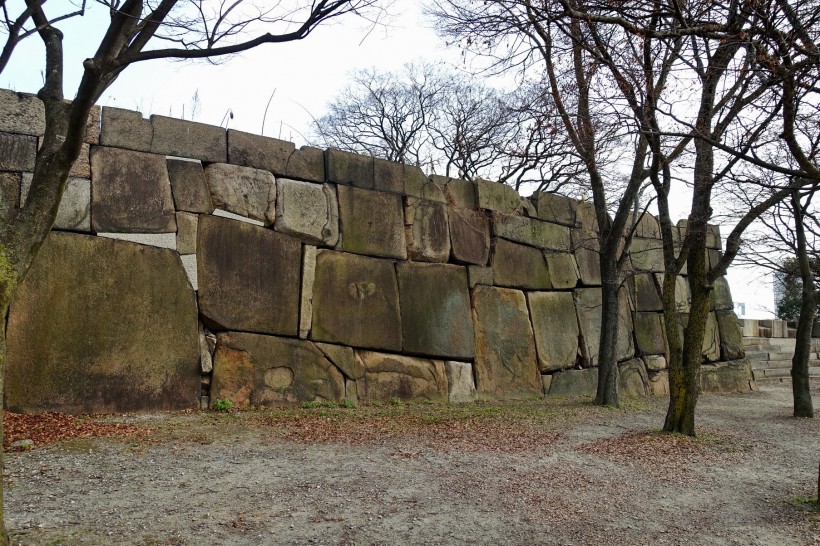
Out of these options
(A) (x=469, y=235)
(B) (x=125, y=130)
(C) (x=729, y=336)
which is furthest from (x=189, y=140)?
(C) (x=729, y=336)

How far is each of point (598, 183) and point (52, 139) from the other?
760 centimetres

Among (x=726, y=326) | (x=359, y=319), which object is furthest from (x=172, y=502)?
(x=726, y=326)

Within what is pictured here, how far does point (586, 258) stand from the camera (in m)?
13.1

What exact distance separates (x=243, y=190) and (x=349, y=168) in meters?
1.69

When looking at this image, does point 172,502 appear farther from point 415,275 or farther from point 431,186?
point 431,186

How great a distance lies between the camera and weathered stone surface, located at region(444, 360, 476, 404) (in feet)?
33.4

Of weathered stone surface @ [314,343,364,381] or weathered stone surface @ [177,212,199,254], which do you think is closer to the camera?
weathered stone surface @ [177,212,199,254]

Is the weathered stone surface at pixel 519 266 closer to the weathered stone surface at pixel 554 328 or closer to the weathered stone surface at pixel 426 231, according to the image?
the weathered stone surface at pixel 554 328

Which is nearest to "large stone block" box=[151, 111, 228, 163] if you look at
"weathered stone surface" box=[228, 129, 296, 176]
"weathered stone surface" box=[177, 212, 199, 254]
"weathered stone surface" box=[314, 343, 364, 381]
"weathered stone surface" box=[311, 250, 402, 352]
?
"weathered stone surface" box=[228, 129, 296, 176]

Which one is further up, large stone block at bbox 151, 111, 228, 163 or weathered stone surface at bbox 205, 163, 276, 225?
large stone block at bbox 151, 111, 228, 163

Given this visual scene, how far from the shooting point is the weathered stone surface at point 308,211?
28.9ft

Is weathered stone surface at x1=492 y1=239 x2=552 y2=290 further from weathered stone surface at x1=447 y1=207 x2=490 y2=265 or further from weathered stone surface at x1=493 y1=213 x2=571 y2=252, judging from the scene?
weathered stone surface at x1=447 y1=207 x2=490 y2=265

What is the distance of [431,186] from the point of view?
418 inches

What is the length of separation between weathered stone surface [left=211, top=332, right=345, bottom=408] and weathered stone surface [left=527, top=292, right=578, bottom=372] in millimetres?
4007
